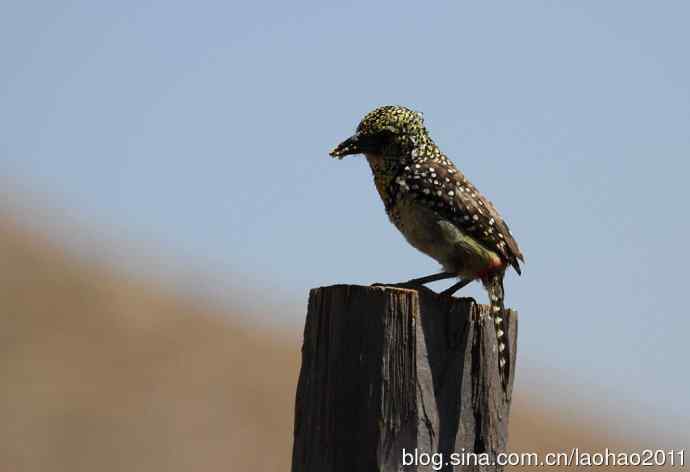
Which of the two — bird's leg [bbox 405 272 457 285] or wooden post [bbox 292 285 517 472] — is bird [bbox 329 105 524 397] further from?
wooden post [bbox 292 285 517 472]

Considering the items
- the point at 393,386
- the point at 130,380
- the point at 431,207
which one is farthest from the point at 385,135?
the point at 130,380

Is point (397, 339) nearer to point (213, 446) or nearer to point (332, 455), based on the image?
point (332, 455)

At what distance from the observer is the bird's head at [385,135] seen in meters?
7.33

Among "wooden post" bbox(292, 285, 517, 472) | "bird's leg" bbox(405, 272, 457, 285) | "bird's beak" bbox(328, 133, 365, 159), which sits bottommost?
"wooden post" bbox(292, 285, 517, 472)

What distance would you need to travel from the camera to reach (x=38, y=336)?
26.1 m

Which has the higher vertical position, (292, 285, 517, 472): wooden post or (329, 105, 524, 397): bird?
(329, 105, 524, 397): bird

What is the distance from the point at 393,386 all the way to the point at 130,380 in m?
20.4

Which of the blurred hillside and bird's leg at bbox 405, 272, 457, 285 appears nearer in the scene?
bird's leg at bbox 405, 272, 457, 285

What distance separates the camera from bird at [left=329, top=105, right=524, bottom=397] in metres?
7.23

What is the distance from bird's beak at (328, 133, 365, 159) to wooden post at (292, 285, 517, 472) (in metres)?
2.18

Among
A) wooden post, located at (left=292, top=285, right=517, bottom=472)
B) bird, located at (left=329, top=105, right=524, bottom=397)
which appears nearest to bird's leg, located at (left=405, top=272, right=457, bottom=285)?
bird, located at (left=329, top=105, right=524, bottom=397)

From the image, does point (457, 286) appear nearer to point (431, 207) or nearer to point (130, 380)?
point (431, 207)

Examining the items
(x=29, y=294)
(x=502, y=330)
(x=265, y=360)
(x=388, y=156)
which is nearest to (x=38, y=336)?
(x=29, y=294)

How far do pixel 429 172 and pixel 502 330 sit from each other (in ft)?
6.51
